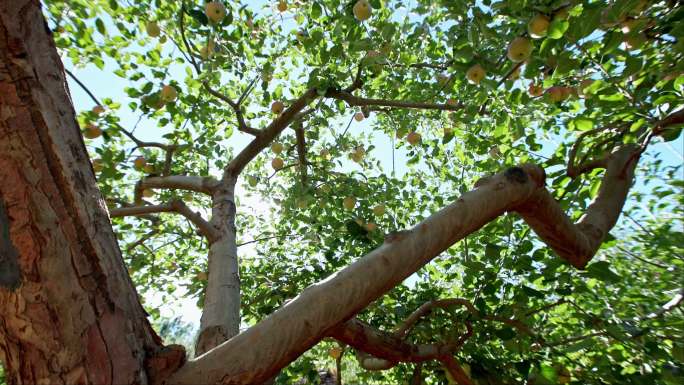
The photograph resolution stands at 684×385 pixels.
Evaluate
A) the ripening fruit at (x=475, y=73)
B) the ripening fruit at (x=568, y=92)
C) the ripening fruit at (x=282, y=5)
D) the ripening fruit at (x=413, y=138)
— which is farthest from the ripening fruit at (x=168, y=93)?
the ripening fruit at (x=568, y=92)

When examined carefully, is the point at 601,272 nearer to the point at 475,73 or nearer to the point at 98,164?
the point at 475,73

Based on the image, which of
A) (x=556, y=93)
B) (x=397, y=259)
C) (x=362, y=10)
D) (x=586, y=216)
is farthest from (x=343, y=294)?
(x=556, y=93)

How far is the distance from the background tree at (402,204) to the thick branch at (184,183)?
2 cm

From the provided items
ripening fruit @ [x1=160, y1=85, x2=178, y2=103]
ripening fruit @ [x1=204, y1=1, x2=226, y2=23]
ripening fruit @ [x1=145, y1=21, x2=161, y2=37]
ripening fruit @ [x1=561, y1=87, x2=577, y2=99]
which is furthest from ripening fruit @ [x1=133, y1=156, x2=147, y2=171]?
ripening fruit @ [x1=561, y1=87, x2=577, y2=99]

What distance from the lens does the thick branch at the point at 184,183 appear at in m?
2.84

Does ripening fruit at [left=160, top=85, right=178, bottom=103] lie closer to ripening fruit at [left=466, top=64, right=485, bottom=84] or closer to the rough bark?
ripening fruit at [left=466, top=64, right=485, bottom=84]

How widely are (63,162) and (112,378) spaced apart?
49cm

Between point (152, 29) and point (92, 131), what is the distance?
0.82 metres

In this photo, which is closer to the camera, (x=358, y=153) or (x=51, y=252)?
(x=51, y=252)

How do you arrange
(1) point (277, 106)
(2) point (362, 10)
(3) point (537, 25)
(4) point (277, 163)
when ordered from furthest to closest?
(4) point (277, 163), (1) point (277, 106), (2) point (362, 10), (3) point (537, 25)

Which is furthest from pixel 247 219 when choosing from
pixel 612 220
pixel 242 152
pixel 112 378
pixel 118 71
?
pixel 112 378

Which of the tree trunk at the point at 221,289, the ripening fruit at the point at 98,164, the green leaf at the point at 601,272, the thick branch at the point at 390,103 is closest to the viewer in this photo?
the green leaf at the point at 601,272

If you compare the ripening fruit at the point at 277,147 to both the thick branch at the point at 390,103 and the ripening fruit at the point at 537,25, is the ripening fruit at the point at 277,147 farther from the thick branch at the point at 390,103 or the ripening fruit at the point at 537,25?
the ripening fruit at the point at 537,25

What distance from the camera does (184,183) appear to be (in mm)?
2969
